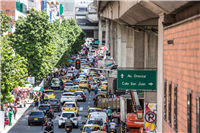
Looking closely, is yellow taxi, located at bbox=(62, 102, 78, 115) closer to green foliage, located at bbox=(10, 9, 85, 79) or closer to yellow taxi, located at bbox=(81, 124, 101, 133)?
yellow taxi, located at bbox=(81, 124, 101, 133)

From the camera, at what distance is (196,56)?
10.1m

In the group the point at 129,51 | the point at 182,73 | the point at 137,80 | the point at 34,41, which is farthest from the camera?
the point at 34,41

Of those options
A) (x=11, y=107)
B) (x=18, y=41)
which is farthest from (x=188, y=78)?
(x=18, y=41)

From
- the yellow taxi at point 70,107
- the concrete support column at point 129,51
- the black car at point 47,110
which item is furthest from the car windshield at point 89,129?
the concrete support column at point 129,51

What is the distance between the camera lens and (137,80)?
65.3 ft

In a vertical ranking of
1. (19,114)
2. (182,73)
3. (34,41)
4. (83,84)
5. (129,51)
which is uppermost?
(34,41)

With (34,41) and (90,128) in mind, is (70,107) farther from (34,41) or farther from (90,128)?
(34,41)

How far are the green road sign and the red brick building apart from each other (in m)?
4.86

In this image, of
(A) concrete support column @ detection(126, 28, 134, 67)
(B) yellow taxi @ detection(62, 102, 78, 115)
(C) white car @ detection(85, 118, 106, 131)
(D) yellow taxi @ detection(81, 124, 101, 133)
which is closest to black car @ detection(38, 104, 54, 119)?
(B) yellow taxi @ detection(62, 102, 78, 115)

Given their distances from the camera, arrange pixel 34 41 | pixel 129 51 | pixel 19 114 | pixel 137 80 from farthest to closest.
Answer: pixel 34 41 → pixel 129 51 → pixel 19 114 → pixel 137 80

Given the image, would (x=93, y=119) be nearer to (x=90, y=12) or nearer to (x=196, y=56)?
(x=196, y=56)

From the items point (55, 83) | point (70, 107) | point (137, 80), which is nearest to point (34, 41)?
point (55, 83)

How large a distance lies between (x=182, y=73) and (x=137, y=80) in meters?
8.24

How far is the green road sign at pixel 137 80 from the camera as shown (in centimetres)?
1959
